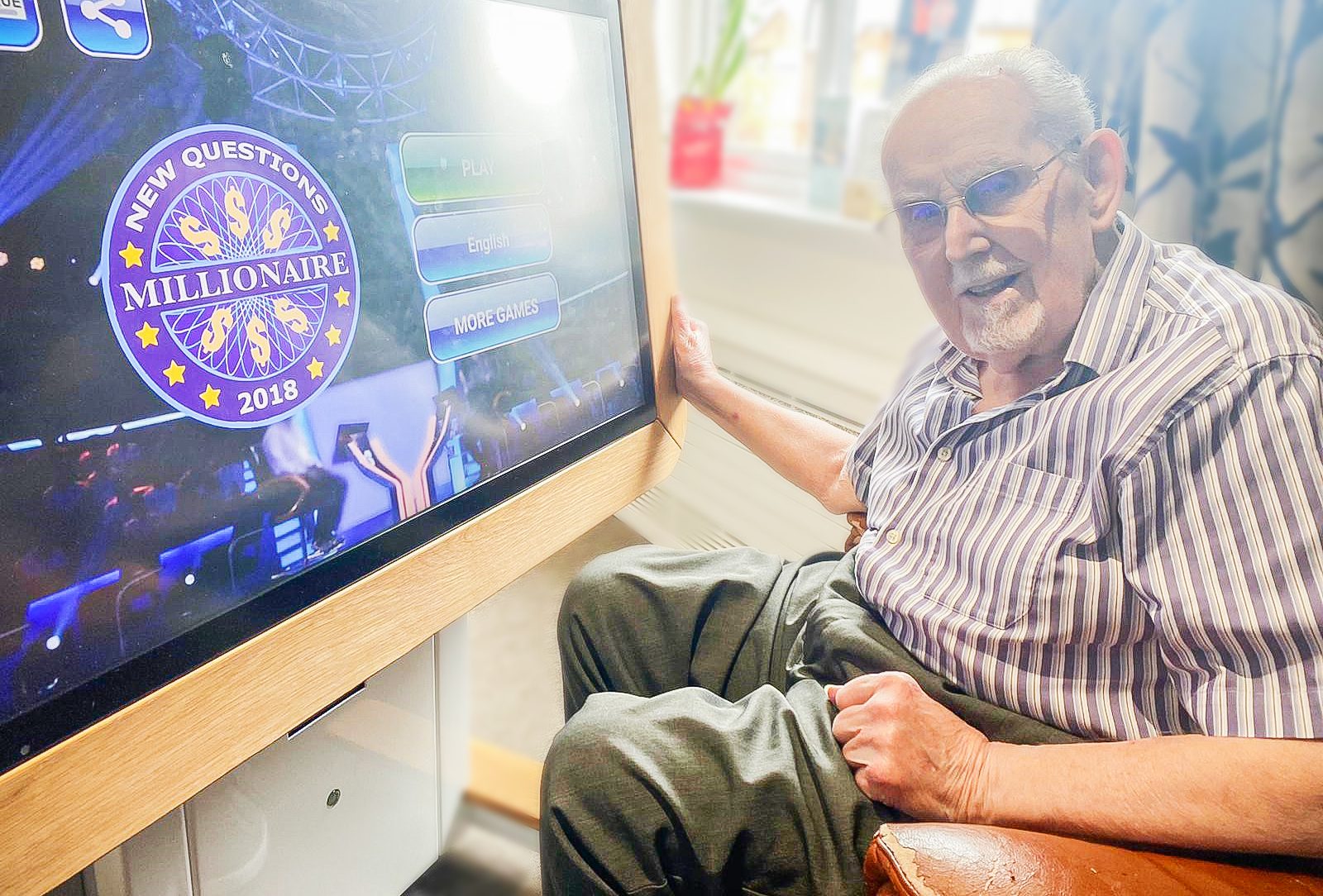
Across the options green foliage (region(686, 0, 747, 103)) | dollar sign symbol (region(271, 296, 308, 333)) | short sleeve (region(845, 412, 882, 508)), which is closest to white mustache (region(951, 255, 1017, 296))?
short sleeve (region(845, 412, 882, 508))

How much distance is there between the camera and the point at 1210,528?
0.59 m

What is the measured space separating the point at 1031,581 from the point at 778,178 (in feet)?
3.42

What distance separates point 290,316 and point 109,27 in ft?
0.54

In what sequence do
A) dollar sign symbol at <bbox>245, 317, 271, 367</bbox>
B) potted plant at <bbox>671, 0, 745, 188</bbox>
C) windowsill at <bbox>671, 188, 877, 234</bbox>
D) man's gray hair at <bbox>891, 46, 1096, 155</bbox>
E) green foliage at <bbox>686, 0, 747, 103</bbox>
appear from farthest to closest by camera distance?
1. potted plant at <bbox>671, 0, 745, 188</bbox>
2. green foliage at <bbox>686, 0, 747, 103</bbox>
3. windowsill at <bbox>671, 188, 877, 234</bbox>
4. man's gray hair at <bbox>891, 46, 1096, 155</bbox>
5. dollar sign symbol at <bbox>245, 317, 271, 367</bbox>

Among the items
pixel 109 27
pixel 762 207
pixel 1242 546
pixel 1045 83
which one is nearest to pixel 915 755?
pixel 1242 546

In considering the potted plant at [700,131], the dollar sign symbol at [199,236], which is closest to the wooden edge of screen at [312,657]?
the dollar sign symbol at [199,236]

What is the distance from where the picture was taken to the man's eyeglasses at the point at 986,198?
2.01 ft

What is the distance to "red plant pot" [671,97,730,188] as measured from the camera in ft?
5.24

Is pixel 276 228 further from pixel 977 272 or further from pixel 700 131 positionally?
pixel 700 131

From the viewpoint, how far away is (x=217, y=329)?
1.57 feet

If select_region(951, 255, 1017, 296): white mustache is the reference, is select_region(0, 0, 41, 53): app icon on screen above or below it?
above

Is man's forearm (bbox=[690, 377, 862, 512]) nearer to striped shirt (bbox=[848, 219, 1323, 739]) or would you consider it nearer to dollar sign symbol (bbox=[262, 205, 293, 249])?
striped shirt (bbox=[848, 219, 1323, 739])

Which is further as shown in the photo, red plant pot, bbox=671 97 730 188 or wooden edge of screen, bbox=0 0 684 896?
red plant pot, bbox=671 97 730 188

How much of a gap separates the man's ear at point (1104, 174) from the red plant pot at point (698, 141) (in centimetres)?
104
